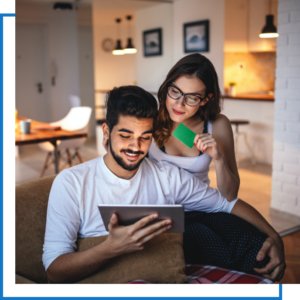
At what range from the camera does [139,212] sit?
1.04 meters

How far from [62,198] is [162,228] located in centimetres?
37

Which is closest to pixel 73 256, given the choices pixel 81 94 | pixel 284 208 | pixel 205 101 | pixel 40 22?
pixel 205 101

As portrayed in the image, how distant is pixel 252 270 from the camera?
1.40 metres

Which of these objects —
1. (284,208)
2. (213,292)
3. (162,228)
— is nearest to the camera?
(162,228)

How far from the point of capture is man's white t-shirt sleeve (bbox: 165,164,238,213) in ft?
4.73

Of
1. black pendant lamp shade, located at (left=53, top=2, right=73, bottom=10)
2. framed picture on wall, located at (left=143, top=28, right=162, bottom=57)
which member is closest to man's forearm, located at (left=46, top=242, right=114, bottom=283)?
black pendant lamp shade, located at (left=53, top=2, right=73, bottom=10)

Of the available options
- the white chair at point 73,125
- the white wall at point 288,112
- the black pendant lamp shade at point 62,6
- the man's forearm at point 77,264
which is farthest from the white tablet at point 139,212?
the black pendant lamp shade at point 62,6

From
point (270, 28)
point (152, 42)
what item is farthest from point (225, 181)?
point (152, 42)

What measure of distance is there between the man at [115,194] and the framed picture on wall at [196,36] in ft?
14.8

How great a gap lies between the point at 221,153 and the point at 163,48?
442 centimetres

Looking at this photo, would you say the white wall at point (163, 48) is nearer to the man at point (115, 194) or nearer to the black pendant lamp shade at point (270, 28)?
the black pendant lamp shade at point (270, 28)

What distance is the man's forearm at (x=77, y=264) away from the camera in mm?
1127

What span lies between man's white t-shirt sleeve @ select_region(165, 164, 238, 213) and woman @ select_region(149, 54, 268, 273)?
0.09 feet

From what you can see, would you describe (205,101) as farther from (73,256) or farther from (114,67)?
(114,67)
